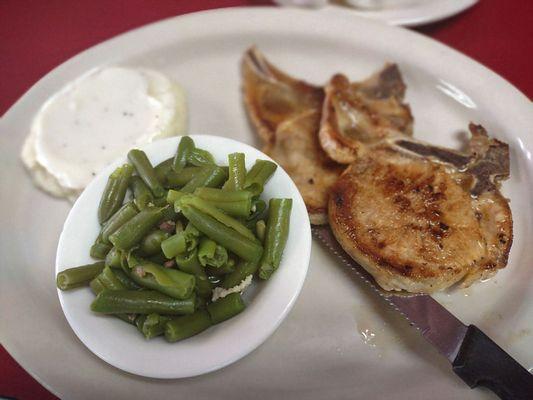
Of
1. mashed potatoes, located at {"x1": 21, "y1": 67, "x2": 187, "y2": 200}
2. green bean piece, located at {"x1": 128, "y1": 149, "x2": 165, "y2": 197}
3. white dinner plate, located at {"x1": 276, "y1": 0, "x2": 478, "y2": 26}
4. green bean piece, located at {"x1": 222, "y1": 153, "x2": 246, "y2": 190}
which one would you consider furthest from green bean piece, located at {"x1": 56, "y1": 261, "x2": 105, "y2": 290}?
white dinner plate, located at {"x1": 276, "y1": 0, "x2": 478, "y2": 26}

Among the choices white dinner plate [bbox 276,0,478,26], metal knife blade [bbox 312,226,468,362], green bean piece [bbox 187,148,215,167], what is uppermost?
white dinner plate [bbox 276,0,478,26]

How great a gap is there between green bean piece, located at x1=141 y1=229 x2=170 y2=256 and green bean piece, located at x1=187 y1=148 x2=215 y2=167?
0.40m

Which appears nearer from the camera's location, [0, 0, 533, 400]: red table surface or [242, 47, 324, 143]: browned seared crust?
[242, 47, 324, 143]: browned seared crust

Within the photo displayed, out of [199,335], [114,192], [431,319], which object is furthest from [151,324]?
[431,319]

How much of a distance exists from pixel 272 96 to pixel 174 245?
4.44ft

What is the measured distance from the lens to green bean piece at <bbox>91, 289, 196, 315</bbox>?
71.9 inches

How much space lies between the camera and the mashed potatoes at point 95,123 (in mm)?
2635

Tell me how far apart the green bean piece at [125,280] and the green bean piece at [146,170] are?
367mm

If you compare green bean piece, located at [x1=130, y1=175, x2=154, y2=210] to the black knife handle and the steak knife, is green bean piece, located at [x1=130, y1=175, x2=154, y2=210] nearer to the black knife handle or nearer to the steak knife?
the steak knife

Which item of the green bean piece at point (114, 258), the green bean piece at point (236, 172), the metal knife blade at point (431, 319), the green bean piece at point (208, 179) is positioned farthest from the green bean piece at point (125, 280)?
the metal knife blade at point (431, 319)

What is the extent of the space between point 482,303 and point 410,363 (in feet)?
1.45

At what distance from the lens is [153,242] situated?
1917mm

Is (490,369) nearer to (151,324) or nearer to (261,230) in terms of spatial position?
(261,230)

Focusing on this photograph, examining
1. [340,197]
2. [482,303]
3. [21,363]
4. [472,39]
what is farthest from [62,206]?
[472,39]
